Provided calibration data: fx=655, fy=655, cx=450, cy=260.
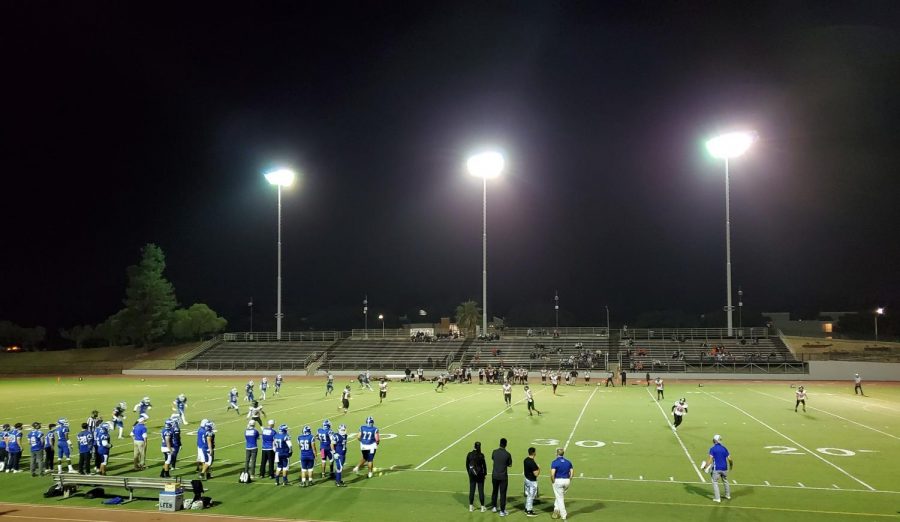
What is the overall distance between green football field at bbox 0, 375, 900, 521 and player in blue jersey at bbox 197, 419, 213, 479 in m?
0.51

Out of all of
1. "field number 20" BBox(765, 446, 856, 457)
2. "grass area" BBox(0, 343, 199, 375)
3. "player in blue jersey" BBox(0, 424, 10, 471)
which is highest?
"player in blue jersey" BBox(0, 424, 10, 471)

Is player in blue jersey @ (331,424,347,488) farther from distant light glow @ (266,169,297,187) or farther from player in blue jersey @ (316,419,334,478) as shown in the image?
distant light glow @ (266,169,297,187)

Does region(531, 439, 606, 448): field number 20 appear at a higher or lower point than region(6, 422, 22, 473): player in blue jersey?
lower

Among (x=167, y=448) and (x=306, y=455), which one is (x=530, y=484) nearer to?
(x=306, y=455)

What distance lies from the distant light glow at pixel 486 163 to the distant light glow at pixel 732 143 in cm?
1876

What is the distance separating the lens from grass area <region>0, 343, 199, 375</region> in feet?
225

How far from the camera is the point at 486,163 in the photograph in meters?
61.4

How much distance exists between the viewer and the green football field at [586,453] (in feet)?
45.1

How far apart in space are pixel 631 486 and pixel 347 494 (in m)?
6.62

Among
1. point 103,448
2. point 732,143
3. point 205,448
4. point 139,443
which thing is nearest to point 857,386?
point 732,143

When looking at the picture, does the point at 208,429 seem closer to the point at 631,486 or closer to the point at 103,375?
the point at 631,486

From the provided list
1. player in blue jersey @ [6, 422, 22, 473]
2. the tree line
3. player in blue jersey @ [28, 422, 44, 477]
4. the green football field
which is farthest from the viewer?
the tree line

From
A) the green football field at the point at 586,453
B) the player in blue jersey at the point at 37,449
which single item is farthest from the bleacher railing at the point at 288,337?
the player in blue jersey at the point at 37,449

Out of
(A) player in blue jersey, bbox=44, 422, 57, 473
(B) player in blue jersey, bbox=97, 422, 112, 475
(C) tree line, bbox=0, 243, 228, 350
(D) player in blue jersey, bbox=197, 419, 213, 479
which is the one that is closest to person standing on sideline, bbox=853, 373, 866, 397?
(D) player in blue jersey, bbox=197, 419, 213, 479
